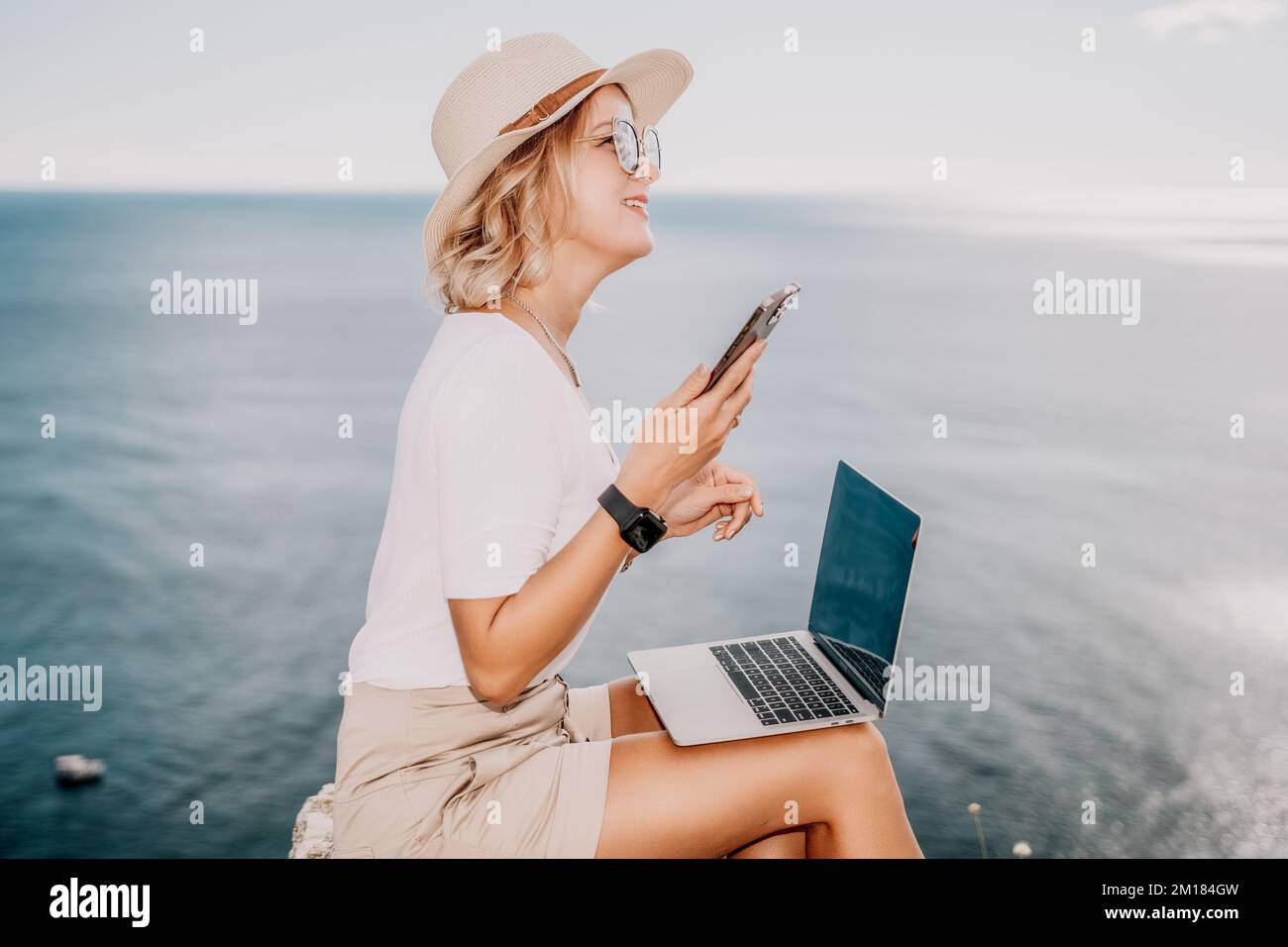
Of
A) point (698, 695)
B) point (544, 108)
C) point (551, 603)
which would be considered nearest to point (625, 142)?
point (544, 108)

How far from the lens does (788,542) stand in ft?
27.6

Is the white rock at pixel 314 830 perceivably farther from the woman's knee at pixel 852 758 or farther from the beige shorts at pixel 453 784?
the woman's knee at pixel 852 758

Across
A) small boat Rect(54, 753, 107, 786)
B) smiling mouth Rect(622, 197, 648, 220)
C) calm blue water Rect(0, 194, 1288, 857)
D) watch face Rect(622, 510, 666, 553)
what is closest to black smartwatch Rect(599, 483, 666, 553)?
watch face Rect(622, 510, 666, 553)

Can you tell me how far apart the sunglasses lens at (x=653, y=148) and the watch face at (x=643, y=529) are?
0.70 m

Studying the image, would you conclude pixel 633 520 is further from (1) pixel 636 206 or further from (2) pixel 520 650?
(1) pixel 636 206

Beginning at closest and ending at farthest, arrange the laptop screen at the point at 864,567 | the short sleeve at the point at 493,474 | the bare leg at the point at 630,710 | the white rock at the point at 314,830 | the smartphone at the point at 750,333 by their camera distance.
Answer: the short sleeve at the point at 493,474 < the smartphone at the point at 750,333 < the laptop screen at the point at 864,567 < the bare leg at the point at 630,710 < the white rock at the point at 314,830

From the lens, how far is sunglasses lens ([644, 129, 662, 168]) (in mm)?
1676

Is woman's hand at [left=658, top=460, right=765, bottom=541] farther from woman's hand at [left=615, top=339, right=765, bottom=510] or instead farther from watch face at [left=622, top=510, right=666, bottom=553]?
watch face at [left=622, top=510, right=666, bottom=553]

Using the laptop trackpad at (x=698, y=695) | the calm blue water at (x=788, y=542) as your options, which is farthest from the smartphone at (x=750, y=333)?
the calm blue water at (x=788, y=542)

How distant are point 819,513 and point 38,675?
615 centimetres

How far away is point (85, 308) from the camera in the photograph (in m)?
16.4

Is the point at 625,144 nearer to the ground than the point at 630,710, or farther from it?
farther from it

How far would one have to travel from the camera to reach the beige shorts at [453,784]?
4.13 feet

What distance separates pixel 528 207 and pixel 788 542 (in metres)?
7.11
